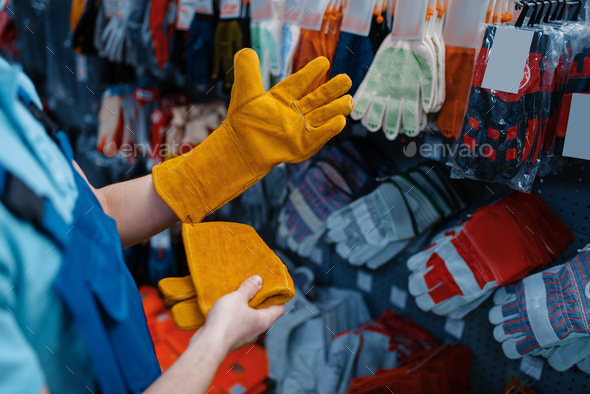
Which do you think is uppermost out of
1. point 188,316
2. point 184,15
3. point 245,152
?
point 184,15

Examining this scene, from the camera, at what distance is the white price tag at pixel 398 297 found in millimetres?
1774

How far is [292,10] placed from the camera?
146cm

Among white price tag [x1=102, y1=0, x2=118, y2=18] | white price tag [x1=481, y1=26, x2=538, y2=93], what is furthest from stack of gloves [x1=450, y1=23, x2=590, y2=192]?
white price tag [x1=102, y1=0, x2=118, y2=18]

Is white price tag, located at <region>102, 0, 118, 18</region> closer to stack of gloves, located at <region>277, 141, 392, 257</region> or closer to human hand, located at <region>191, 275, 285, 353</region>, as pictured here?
stack of gloves, located at <region>277, 141, 392, 257</region>

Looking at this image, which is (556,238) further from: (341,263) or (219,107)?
(219,107)

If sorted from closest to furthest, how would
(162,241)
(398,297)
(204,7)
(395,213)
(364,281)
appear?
(395,213) → (204,7) → (398,297) → (364,281) → (162,241)

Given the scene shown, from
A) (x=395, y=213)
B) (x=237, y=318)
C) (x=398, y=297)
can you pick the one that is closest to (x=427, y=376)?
(x=398, y=297)

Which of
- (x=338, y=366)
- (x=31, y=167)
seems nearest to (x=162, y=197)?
(x=31, y=167)

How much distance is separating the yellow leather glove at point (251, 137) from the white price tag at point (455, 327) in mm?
1218

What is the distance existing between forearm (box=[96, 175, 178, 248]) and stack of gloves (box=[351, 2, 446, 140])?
808mm

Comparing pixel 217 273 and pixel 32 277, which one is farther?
pixel 217 273

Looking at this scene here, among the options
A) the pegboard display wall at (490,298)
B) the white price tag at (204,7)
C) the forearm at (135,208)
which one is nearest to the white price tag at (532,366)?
the pegboard display wall at (490,298)

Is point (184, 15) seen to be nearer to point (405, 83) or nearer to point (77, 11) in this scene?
point (77, 11)

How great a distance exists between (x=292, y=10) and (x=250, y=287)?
123cm
